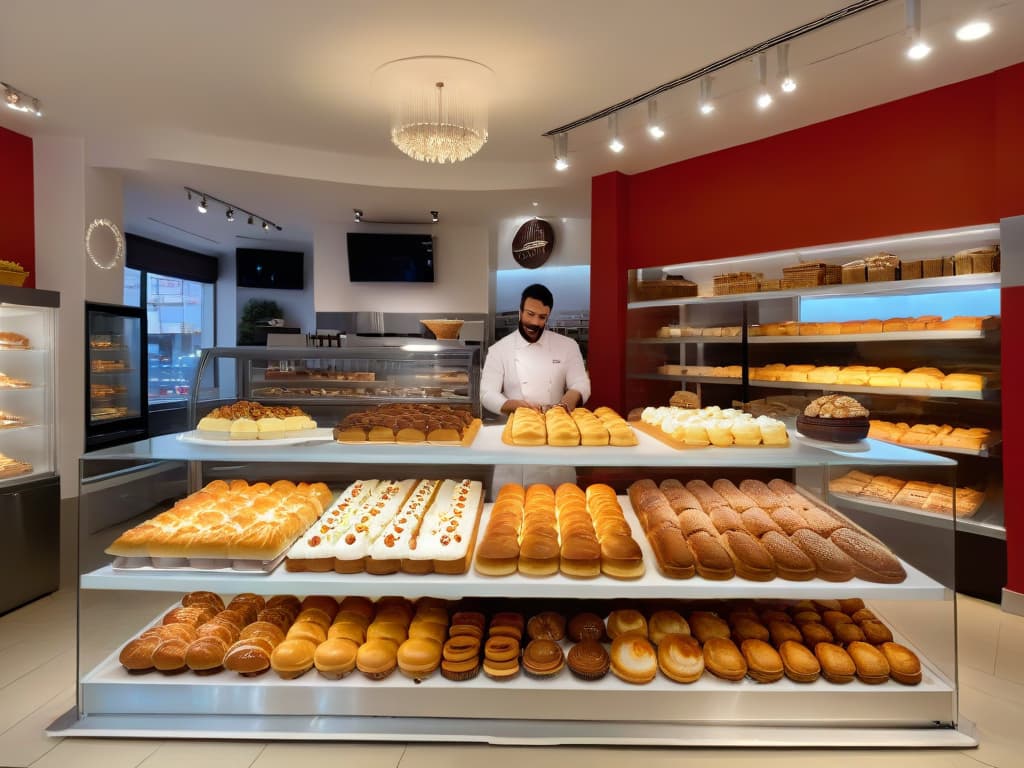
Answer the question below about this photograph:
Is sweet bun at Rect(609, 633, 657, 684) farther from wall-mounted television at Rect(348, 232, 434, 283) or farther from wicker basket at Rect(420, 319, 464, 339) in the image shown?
wall-mounted television at Rect(348, 232, 434, 283)

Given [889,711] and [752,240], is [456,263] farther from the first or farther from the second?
[889,711]

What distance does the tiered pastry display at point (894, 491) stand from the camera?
6.88 feet

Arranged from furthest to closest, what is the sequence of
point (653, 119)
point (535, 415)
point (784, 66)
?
1. point (653, 119)
2. point (784, 66)
3. point (535, 415)

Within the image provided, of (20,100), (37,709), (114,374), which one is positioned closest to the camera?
(37,709)

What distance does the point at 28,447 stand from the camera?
405cm

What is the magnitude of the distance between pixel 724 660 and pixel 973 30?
137 inches

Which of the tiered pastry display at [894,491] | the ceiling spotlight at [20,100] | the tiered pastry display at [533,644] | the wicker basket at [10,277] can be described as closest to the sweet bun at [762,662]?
the tiered pastry display at [533,644]

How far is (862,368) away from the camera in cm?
446

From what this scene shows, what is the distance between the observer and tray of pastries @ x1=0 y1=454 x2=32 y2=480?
3.71m

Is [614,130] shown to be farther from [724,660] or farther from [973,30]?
[724,660]

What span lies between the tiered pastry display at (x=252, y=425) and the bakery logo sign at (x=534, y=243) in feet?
18.0

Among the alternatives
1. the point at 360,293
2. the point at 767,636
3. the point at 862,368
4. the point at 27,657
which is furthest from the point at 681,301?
the point at 27,657

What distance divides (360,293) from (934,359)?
6130mm

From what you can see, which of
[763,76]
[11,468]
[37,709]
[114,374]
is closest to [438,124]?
[763,76]
